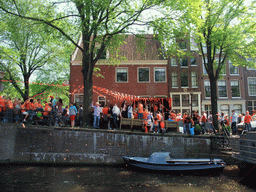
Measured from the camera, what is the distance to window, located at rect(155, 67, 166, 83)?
24.8 metres

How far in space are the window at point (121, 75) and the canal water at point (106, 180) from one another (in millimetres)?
13764

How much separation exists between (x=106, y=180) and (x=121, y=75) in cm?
1603

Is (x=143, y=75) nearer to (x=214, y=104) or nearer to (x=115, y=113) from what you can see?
(x=214, y=104)

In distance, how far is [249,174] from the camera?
10.7m

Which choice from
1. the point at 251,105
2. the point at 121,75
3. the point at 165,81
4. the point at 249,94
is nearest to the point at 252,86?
the point at 249,94

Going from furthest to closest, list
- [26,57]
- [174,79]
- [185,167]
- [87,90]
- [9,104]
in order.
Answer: [174,79] < [26,57] < [87,90] < [9,104] < [185,167]

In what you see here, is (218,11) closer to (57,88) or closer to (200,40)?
(200,40)

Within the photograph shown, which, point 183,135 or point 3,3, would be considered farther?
point 183,135

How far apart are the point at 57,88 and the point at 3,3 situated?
46.9ft

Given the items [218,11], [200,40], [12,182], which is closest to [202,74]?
[218,11]

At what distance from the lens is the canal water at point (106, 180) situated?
28.9ft

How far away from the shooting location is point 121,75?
24812 millimetres

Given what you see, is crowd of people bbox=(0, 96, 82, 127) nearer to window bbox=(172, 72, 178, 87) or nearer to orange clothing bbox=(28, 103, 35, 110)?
orange clothing bbox=(28, 103, 35, 110)

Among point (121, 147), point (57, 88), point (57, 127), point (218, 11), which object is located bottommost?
point (121, 147)
